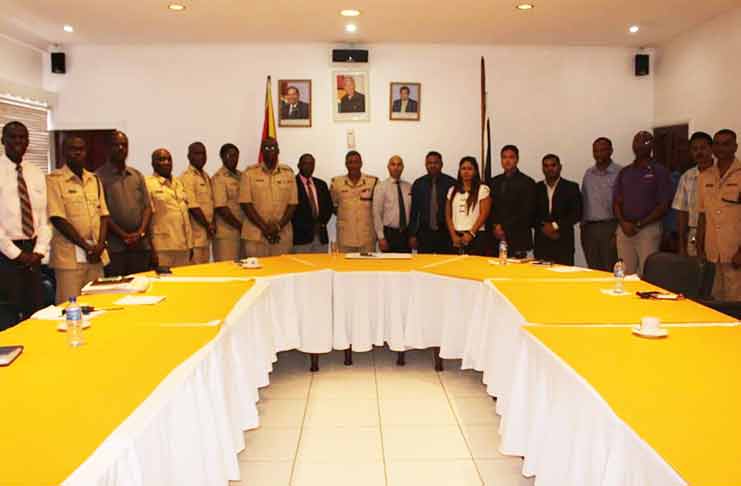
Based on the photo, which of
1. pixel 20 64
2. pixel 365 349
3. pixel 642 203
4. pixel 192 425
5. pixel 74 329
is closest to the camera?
pixel 192 425

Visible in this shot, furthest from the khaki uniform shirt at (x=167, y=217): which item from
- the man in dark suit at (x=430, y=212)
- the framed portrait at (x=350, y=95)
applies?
the framed portrait at (x=350, y=95)

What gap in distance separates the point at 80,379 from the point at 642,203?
573cm

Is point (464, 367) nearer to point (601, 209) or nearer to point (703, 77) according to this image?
point (601, 209)

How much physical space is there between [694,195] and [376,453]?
411cm

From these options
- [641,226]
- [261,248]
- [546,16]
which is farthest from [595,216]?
[261,248]

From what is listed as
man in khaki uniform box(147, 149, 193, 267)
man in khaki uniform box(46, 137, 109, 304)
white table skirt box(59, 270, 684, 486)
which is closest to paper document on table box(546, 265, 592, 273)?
white table skirt box(59, 270, 684, 486)

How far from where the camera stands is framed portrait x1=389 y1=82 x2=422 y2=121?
815cm

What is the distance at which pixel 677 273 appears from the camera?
4016 millimetres

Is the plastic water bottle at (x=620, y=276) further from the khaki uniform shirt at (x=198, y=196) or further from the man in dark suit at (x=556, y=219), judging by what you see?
the khaki uniform shirt at (x=198, y=196)

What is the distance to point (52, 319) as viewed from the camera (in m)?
3.02

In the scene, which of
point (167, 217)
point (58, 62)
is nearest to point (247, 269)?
point (167, 217)

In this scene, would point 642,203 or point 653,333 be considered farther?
point 642,203

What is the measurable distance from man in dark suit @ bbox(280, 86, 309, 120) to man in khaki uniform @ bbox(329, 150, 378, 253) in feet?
4.85

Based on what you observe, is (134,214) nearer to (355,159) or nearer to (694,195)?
(355,159)
